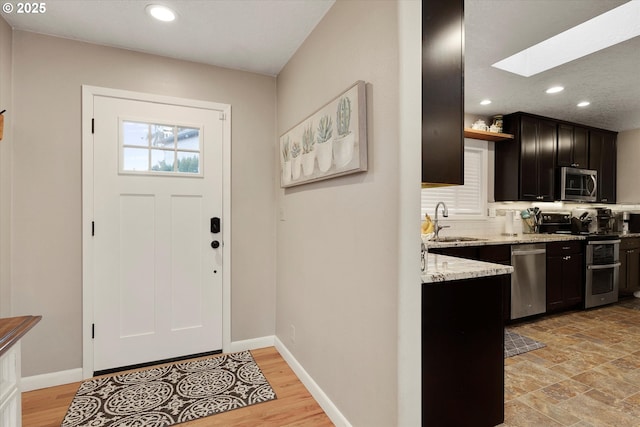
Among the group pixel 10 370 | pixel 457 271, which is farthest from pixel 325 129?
pixel 10 370

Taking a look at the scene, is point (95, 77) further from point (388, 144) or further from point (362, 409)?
point (362, 409)

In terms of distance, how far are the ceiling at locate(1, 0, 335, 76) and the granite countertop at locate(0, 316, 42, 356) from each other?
1.86 meters

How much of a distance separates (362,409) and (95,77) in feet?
9.74

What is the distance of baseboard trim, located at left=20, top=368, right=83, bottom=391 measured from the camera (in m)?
2.23

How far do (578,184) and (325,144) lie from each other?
4485 millimetres

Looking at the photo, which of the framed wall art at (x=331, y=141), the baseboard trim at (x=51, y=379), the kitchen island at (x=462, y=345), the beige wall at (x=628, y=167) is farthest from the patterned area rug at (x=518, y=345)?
the beige wall at (x=628, y=167)

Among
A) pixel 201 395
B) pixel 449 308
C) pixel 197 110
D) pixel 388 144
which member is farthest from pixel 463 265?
pixel 197 110

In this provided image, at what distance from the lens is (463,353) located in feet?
5.21

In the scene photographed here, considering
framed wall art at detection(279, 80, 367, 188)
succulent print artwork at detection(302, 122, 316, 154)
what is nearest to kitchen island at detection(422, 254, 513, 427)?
framed wall art at detection(279, 80, 367, 188)

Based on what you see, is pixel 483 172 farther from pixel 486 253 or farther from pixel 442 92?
pixel 442 92

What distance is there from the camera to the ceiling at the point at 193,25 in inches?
77.1

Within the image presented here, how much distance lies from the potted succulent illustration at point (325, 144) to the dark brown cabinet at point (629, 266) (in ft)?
16.7

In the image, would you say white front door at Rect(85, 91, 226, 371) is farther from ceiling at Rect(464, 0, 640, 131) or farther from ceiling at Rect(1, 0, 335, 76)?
ceiling at Rect(464, 0, 640, 131)

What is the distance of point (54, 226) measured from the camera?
2.32m
